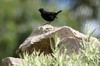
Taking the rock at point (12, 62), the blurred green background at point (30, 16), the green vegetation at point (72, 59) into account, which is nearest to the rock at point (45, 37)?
the rock at point (12, 62)

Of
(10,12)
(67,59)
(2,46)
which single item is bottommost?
(67,59)

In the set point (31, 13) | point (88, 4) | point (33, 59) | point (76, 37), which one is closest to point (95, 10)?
point (88, 4)

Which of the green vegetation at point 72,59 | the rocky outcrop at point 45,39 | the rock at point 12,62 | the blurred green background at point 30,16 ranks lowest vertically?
the green vegetation at point 72,59

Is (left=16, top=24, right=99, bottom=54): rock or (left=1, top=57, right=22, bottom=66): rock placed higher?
(left=16, top=24, right=99, bottom=54): rock

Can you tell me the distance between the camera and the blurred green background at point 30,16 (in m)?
21.7

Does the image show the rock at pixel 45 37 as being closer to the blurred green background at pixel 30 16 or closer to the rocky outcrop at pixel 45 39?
the rocky outcrop at pixel 45 39

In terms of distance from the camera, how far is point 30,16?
2294cm

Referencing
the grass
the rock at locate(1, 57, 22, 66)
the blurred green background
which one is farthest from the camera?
the blurred green background

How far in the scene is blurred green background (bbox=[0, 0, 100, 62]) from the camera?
21.7 metres

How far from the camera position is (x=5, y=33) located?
21.8m

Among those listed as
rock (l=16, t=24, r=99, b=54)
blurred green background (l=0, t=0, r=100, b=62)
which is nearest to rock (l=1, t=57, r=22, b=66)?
rock (l=16, t=24, r=99, b=54)

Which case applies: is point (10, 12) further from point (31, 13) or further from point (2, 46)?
point (2, 46)

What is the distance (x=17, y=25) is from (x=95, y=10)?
12.2 feet

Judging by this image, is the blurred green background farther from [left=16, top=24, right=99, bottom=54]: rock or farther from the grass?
the grass
